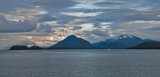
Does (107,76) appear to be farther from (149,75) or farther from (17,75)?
(17,75)

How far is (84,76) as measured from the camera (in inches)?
3573

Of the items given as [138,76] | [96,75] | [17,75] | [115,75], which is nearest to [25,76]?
[17,75]

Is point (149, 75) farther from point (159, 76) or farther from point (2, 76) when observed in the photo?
point (2, 76)

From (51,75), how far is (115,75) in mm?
19356

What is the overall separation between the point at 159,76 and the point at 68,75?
26990mm

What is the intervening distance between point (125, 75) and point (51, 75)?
73.4 ft

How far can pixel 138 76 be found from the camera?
9081cm

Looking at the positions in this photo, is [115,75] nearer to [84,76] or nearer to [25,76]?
[84,76]

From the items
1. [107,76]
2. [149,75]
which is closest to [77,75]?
[107,76]

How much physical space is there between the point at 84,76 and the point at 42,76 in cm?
1262

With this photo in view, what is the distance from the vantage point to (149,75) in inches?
3666

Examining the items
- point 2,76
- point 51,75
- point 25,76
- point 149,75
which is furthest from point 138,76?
point 2,76

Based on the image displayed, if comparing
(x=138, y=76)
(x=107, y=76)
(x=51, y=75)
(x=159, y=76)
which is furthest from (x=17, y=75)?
(x=159, y=76)

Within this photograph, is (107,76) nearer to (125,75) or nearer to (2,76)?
(125,75)
